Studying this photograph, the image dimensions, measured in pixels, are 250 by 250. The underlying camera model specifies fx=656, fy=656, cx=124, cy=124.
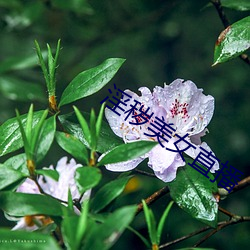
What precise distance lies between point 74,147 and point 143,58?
2290 millimetres

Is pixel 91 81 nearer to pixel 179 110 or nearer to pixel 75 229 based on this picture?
pixel 179 110

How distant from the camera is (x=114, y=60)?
1090 mm

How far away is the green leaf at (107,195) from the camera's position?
928mm

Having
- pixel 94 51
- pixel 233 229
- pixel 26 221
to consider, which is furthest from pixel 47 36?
pixel 26 221

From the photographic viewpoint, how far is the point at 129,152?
90 centimetres

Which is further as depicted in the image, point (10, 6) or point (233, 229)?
point (233, 229)

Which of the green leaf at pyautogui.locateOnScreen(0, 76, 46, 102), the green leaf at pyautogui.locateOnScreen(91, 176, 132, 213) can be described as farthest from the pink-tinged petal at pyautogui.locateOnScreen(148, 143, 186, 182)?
the green leaf at pyautogui.locateOnScreen(0, 76, 46, 102)

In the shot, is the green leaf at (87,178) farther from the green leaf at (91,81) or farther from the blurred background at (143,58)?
the blurred background at (143,58)

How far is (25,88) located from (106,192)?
A: 1167 millimetres

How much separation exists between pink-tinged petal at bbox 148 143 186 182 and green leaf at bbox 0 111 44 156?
0.66ft

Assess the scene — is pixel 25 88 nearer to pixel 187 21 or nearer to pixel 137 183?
pixel 137 183

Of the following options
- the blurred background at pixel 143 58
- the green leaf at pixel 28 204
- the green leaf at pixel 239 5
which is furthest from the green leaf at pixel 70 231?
the blurred background at pixel 143 58

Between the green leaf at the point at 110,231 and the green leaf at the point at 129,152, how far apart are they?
0.50 ft

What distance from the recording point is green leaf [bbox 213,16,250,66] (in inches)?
42.5
